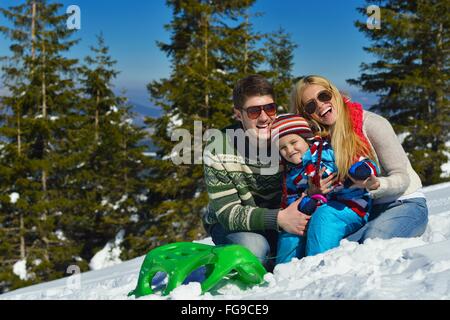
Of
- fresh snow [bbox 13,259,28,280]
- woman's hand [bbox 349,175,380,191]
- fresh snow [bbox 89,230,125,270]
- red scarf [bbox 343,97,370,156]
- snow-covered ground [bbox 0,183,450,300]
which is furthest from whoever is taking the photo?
fresh snow [bbox 89,230,125,270]

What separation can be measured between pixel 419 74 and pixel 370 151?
38.5 feet

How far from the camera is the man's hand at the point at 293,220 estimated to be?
10.6 ft

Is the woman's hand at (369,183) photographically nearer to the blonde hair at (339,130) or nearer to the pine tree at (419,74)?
the blonde hair at (339,130)

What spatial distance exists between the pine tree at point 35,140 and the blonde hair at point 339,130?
1333 centimetres

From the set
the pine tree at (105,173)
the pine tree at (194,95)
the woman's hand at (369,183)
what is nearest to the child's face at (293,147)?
the woman's hand at (369,183)

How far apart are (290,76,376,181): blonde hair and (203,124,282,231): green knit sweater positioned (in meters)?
0.45

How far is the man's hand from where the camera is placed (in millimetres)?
3227

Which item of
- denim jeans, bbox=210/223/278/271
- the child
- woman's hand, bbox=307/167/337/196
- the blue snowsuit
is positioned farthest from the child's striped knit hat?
denim jeans, bbox=210/223/278/271

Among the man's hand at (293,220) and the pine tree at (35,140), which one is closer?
the man's hand at (293,220)

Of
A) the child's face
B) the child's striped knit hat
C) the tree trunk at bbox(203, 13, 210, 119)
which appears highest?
the tree trunk at bbox(203, 13, 210, 119)

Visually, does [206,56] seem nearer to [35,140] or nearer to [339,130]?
[35,140]

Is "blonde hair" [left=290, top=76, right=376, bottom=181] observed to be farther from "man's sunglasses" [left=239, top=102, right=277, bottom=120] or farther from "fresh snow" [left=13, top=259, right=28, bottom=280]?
"fresh snow" [left=13, top=259, right=28, bottom=280]

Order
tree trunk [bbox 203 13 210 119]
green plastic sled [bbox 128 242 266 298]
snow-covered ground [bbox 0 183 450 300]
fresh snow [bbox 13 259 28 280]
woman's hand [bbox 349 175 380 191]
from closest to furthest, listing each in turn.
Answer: snow-covered ground [bbox 0 183 450 300], green plastic sled [bbox 128 242 266 298], woman's hand [bbox 349 175 380 191], tree trunk [bbox 203 13 210 119], fresh snow [bbox 13 259 28 280]
